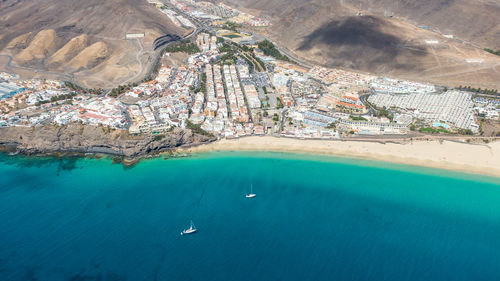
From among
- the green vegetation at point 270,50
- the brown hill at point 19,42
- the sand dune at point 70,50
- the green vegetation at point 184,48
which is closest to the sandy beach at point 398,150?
the green vegetation at point 270,50

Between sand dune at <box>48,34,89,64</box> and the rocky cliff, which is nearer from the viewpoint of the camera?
the rocky cliff

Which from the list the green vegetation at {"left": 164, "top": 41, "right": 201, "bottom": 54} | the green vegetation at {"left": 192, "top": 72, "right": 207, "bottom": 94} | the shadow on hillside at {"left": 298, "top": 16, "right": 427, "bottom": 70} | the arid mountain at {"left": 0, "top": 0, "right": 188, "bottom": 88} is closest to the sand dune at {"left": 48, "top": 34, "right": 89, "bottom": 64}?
the arid mountain at {"left": 0, "top": 0, "right": 188, "bottom": 88}

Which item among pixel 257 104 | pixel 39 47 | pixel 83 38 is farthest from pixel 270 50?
pixel 39 47

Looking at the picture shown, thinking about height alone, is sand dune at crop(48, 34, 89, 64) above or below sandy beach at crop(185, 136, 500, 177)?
above

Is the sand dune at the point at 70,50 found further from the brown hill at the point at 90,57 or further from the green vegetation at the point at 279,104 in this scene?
the green vegetation at the point at 279,104

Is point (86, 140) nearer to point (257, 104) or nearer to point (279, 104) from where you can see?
point (257, 104)

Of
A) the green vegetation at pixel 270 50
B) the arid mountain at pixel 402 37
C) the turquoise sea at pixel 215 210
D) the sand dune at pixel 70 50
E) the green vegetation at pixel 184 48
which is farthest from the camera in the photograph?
the green vegetation at pixel 184 48

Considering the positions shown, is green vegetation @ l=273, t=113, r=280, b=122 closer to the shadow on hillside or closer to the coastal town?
the coastal town
